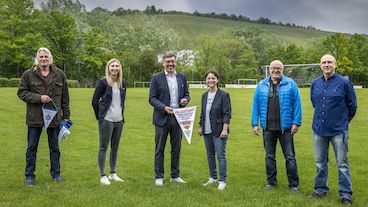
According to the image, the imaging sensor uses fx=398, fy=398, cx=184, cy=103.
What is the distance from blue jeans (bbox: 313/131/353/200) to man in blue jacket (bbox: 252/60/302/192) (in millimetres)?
450

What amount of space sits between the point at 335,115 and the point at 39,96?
4781mm

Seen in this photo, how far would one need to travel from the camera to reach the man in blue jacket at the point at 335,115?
20.1 ft

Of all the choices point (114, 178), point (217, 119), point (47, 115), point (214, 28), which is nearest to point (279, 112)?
point (217, 119)

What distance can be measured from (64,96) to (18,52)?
54218mm

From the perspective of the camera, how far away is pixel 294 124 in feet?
21.8

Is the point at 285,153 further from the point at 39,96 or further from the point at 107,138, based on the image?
the point at 39,96

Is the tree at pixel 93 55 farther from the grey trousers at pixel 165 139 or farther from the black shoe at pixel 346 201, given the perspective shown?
the black shoe at pixel 346 201

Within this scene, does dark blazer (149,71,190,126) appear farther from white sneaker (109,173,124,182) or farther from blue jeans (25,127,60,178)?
blue jeans (25,127,60,178)

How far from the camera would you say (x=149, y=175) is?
8.09 m

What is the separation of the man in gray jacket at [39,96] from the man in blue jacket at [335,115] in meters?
4.36

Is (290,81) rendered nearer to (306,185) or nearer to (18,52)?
(306,185)

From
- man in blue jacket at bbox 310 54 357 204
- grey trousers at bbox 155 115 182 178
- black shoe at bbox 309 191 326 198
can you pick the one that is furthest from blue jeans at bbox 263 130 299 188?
grey trousers at bbox 155 115 182 178

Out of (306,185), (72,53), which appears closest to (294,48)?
(72,53)

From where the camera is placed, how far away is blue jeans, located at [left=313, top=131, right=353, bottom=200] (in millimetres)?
6148
